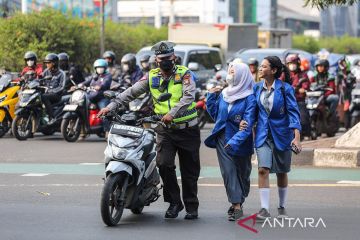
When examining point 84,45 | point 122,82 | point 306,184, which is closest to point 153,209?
point 306,184

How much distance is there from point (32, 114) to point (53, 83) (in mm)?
825

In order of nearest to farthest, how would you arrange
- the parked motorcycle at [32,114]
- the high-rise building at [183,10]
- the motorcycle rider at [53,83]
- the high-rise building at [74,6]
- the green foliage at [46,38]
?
the parked motorcycle at [32,114], the motorcycle rider at [53,83], the green foliage at [46,38], the high-rise building at [74,6], the high-rise building at [183,10]

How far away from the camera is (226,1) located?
112m

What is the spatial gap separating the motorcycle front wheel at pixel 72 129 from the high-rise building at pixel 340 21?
392 feet

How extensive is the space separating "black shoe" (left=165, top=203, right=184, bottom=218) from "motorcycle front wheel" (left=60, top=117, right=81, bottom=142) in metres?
9.83

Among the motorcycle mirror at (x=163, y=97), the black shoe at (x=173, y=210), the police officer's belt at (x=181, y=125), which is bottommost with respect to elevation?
the black shoe at (x=173, y=210)

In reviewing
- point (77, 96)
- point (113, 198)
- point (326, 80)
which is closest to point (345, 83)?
point (326, 80)

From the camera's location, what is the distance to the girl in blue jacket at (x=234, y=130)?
34.0ft

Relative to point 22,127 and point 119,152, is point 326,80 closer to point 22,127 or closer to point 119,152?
point 22,127

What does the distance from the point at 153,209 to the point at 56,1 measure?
183 feet

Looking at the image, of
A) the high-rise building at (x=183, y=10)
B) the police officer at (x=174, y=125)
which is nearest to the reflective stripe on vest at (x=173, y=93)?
the police officer at (x=174, y=125)

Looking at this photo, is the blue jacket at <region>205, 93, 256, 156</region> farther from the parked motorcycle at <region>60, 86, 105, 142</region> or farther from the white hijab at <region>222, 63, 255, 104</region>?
the parked motorcycle at <region>60, 86, 105, 142</region>

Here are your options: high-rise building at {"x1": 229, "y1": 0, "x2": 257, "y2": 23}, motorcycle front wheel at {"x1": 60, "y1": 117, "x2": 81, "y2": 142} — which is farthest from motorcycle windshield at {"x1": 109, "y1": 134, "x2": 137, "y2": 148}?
high-rise building at {"x1": 229, "y1": 0, "x2": 257, "y2": 23}

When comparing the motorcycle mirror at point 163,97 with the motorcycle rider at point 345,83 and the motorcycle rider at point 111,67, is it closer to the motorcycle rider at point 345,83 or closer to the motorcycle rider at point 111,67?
the motorcycle rider at point 111,67
